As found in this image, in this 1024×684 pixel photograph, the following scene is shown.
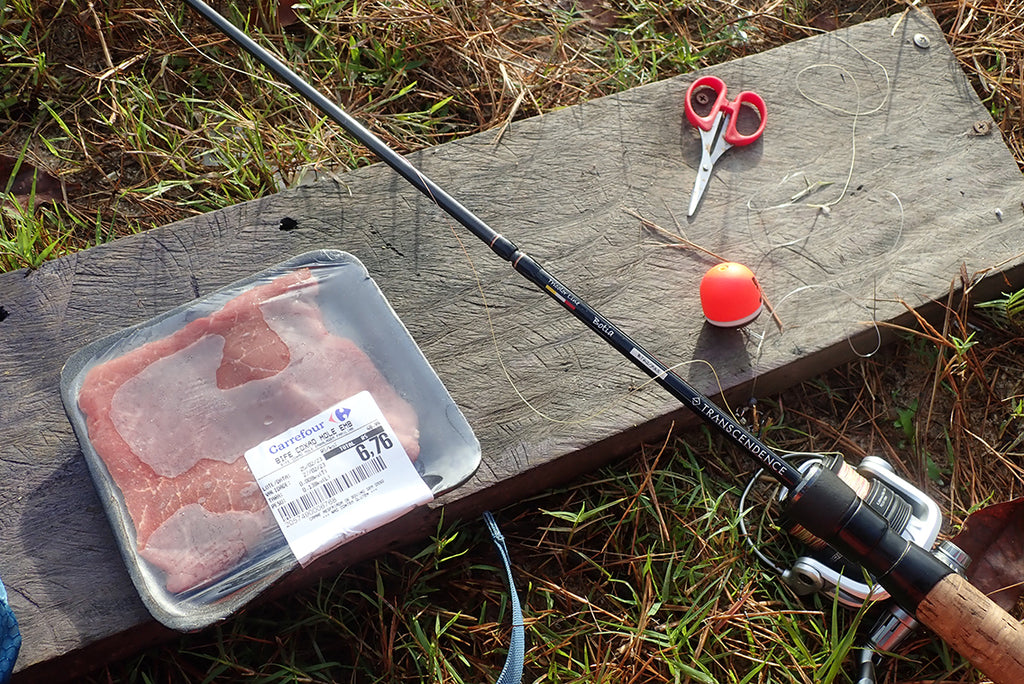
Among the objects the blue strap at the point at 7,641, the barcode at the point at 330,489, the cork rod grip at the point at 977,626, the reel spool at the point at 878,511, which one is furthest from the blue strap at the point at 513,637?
the blue strap at the point at 7,641

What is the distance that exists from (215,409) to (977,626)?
166 cm

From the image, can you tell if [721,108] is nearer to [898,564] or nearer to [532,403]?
[532,403]

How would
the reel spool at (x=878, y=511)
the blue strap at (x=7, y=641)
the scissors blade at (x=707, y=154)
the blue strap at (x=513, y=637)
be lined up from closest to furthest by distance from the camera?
the blue strap at (x=7, y=641), the blue strap at (x=513, y=637), the reel spool at (x=878, y=511), the scissors blade at (x=707, y=154)

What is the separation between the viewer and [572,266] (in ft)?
7.06

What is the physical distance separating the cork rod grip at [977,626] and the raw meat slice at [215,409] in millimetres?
1124

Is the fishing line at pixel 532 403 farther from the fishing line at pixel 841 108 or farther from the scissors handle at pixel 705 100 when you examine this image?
the scissors handle at pixel 705 100

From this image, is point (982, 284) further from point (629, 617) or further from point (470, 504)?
point (470, 504)

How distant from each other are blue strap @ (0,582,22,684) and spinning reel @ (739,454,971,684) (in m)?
1.66

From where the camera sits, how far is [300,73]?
2.65 m

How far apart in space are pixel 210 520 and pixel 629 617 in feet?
3.27

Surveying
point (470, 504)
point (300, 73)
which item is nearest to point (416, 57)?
point (300, 73)

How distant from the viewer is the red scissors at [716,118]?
2262mm

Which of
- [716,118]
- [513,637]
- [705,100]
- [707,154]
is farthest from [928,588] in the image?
[705,100]

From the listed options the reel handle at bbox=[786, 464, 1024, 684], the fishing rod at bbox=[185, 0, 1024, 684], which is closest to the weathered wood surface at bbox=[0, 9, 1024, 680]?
the fishing rod at bbox=[185, 0, 1024, 684]
